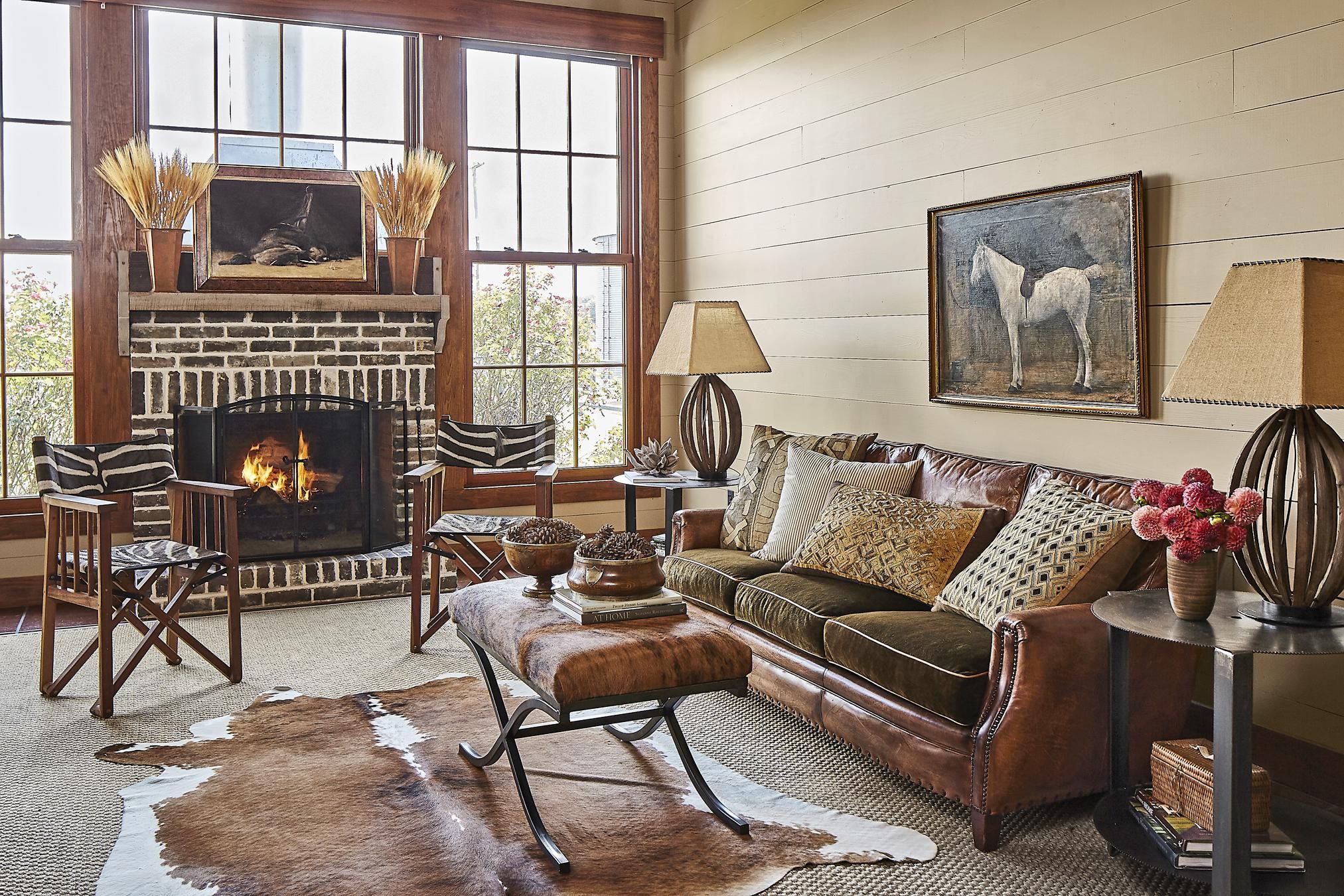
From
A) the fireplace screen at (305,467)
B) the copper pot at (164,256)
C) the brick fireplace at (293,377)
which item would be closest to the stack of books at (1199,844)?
the brick fireplace at (293,377)

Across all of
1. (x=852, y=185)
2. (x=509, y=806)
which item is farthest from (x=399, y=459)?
(x=509, y=806)

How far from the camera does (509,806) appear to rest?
126 inches

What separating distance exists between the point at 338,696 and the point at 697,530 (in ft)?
5.02

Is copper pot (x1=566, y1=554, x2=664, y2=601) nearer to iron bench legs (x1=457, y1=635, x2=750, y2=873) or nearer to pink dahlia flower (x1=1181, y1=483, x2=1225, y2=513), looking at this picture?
iron bench legs (x1=457, y1=635, x2=750, y2=873)

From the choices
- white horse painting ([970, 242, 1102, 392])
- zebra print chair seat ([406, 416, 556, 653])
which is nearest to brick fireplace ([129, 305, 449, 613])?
zebra print chair seat ([406, 416, 556, 653])

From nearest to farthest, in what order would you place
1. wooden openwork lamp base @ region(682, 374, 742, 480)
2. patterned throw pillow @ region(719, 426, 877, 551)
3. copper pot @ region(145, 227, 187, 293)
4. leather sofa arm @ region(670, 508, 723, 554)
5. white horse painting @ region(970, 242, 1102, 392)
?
white horse painting @ region(970, 242, 1102, 392)
patterned throw pillow @ region(719, 426, 877, 551)
leather sofa arm @ region(670, 508, 723, 554)
wooden openwork lamp base @ region(682, 374, 742, 480)
copper pot @ region(145, 227, 187, 293)

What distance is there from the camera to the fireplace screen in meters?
5.68

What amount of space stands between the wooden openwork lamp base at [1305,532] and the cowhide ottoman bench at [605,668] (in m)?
1.25

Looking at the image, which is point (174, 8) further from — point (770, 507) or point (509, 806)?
point (509, 806)

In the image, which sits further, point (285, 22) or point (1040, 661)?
point (285, 22)

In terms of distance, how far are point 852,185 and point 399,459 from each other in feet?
8.86

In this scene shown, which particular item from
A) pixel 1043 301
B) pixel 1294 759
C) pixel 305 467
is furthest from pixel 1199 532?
pixel 305 467

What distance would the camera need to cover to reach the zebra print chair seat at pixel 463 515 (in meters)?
4.83

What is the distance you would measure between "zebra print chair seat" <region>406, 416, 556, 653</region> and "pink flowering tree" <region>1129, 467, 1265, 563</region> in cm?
262
